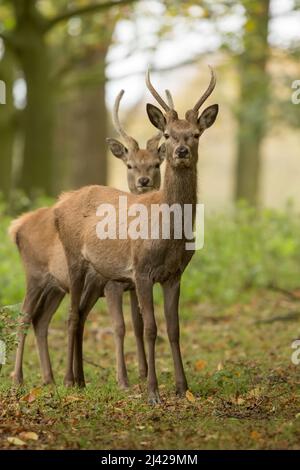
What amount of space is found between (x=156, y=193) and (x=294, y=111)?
11377 mm

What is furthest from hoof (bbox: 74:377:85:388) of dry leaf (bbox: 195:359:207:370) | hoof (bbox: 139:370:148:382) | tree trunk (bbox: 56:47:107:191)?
tree trunk (bbox: 56:47:107:191)

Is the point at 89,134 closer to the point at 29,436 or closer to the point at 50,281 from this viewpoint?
the point at 50,281

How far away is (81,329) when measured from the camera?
877cm

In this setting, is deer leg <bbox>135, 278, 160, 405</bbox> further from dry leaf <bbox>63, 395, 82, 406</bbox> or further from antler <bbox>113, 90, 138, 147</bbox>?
antler <bbox>113, 90, 138, 147</bbox>

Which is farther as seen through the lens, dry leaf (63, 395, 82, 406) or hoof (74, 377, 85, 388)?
hoof (74, 377, 85, 388)

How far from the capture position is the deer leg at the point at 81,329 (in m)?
8.57

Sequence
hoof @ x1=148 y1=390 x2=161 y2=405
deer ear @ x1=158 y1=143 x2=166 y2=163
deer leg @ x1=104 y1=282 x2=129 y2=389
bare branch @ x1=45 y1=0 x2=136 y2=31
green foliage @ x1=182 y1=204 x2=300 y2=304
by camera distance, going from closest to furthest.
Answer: hoof @ x1=148 y1=390 x2=161 y2=405
deer leg @ x1=104 y1=282 x2=129 y2=389
deer ear @ x1=158 y1=143 x2=166 y2=163
green foliage @ x1=182 y1=204 x2=300 y2=304
bare branch @ x1=45 y1=0 x2=136 y2=31

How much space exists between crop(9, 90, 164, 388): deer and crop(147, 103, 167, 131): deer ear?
81 centimetres

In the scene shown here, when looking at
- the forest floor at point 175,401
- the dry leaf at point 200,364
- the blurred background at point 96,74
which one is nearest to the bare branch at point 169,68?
the blurred background at point 96,74

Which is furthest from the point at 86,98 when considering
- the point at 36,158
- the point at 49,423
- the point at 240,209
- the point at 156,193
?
the point at 49,423

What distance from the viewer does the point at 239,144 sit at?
23812 millimetres

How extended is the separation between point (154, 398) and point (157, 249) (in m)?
1.24

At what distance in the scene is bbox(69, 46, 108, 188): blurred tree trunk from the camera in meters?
20.6

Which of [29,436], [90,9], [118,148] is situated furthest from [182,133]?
[90,9]
